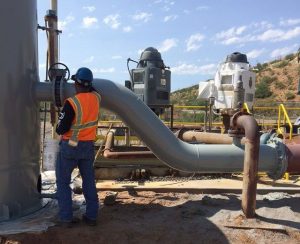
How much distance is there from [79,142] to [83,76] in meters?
0.72

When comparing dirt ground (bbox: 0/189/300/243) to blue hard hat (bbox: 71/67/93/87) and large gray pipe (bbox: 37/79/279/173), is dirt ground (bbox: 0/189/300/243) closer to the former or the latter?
large gray pipe (bbox: 37/79/279/173)

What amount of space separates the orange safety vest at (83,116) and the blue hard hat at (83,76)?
A: 128 mm

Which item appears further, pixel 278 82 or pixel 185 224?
pixel 278 82

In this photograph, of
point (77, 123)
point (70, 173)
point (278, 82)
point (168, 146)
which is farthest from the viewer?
point (278, 82)

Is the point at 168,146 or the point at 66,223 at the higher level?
the point at 168,146

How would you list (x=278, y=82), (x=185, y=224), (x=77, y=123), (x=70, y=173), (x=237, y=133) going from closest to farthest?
(x=77, y=123), (x=70, y=173), (x=185, y=224), (x=237, y=133), (x=278, y=82)

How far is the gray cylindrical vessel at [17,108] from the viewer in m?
4.78

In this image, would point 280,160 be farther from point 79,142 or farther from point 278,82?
point 278,82

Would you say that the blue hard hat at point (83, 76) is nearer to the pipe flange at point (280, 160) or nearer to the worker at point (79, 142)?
the worker at point (79, 142)

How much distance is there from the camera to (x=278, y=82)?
51281 mm

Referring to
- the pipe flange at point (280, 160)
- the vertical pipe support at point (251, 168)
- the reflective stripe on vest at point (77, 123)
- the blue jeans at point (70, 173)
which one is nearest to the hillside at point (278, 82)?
the pipe flange at point (280, 160)

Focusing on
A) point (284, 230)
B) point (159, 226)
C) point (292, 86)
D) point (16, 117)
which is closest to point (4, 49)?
point (16, 117)

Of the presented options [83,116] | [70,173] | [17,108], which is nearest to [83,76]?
[83,116]

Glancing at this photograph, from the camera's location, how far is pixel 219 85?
39.8 feet
